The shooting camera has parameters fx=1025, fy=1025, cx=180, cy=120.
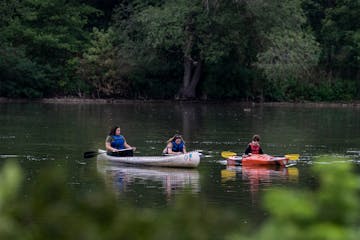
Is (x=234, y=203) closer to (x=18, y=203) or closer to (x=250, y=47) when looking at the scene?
(x=18, y=203)

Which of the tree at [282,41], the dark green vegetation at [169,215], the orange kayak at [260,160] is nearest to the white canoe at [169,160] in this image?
the orange kayak at [260,160]

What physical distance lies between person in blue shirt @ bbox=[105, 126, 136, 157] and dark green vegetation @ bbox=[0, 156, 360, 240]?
2300 centimetres

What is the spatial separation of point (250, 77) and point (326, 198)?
192 ft

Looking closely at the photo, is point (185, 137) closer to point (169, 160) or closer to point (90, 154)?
point (90, 154)

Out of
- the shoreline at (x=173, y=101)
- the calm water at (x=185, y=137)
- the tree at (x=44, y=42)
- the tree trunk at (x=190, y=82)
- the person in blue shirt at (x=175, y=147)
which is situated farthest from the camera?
the tree trunk at (x=190, y=82)

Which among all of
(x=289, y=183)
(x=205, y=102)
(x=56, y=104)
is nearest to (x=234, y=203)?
(x=289, y=183)

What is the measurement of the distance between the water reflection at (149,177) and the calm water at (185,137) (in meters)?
0.02

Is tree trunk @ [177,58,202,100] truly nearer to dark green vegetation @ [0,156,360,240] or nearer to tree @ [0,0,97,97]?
tree @ [0,0,97,97]

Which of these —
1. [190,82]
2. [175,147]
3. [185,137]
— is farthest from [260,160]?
[190,82]

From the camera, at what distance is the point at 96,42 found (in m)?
60.9

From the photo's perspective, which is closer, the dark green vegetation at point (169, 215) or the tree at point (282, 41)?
the dark green vegetation at point (169, 215)

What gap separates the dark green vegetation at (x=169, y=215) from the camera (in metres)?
3.26

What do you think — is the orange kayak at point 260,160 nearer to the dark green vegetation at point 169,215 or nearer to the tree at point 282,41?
the dark green vegetation at point 169,215

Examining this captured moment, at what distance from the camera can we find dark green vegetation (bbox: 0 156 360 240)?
326 cm
